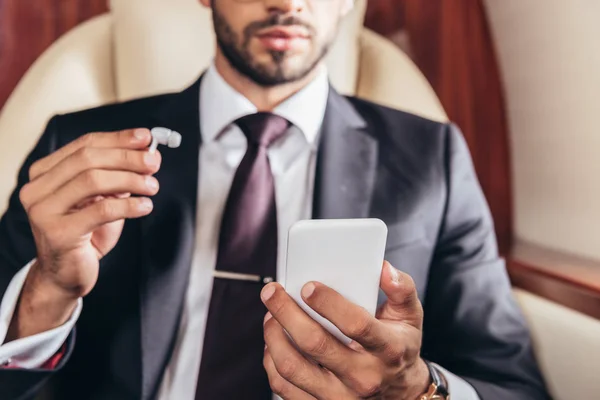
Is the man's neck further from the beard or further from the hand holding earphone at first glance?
the hand holding earphone

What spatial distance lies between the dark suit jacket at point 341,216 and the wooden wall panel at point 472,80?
235mm

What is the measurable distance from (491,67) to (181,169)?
561mm

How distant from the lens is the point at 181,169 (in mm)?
652

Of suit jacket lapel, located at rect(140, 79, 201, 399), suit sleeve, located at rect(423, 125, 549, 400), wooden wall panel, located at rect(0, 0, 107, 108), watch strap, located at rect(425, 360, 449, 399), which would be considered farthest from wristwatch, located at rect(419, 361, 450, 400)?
wooden wall panel, located at rect(0, 0, 107, 108)

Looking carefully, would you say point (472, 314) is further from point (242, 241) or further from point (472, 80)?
point (472, 80)

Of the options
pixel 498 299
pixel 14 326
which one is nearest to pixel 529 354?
pixel 498 299

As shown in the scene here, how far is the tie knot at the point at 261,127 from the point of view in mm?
661

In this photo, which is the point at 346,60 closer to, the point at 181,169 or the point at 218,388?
the point at 181,169

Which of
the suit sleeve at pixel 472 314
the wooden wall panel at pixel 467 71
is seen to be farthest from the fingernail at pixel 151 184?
the wooden wall panel at pixel 467 71

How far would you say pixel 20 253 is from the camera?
63 centimetres

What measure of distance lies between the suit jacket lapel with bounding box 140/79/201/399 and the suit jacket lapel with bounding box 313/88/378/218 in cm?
14

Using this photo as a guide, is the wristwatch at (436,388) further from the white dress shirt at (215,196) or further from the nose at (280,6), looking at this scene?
the nose at (280,6)

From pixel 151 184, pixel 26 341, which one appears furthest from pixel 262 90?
pixel 26 341

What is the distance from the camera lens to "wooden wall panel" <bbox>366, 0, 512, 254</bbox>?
958 millimetres
